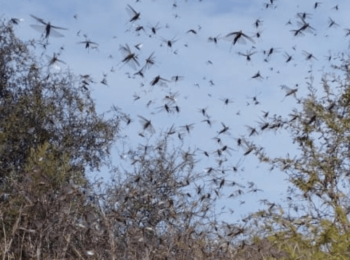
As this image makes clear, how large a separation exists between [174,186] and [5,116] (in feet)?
24.2

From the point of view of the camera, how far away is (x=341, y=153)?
23.6m

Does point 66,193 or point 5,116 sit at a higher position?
point 5,116

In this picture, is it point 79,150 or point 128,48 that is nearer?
point 128,48

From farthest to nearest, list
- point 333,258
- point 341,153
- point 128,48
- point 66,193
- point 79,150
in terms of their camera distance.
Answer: point 79,150, point 341,153, point 66,193, point 128,48, point 333,258

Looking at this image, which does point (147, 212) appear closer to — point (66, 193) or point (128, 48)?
point (66, 193)

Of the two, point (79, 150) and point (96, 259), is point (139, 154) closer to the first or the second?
point (79, 150)

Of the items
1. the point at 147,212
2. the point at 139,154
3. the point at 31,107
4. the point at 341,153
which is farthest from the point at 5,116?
the point at 341,153

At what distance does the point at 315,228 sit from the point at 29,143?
20406 mm

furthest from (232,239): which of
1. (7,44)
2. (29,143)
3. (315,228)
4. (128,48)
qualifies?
(7,44)

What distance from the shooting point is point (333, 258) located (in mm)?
6227

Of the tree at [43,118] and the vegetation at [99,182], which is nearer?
the vegetation at [99,182]

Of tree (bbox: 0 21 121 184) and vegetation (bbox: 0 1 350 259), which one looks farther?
tree (bbox: 0 21 121 184)

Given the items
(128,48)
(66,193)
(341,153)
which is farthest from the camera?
(341,153)

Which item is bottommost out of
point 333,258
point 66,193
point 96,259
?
point 333,258
